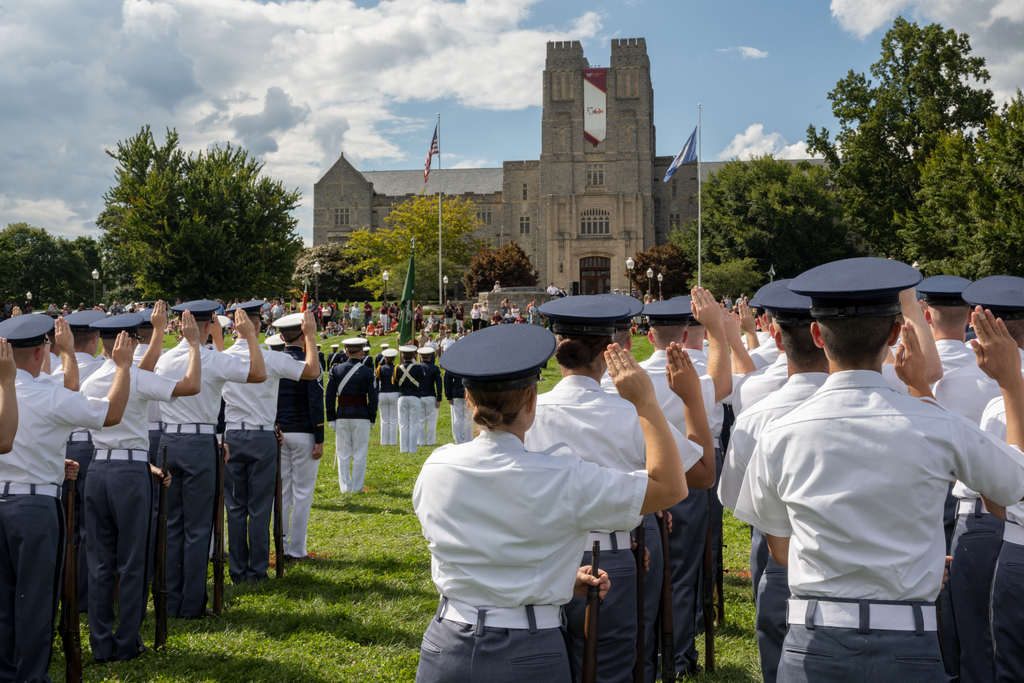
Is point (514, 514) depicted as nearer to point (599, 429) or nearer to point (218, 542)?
point (599, 429)

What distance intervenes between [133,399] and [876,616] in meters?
5.12

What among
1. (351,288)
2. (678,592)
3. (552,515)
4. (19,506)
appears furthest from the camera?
(351,288)

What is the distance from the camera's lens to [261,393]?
24.2ft

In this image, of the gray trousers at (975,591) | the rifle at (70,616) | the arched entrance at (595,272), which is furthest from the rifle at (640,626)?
the arched entrance at (595,272)

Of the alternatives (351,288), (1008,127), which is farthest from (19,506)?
(351,288)

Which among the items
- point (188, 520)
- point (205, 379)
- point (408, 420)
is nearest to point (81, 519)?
point (188, 520)

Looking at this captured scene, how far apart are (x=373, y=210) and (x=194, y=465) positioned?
7972cm

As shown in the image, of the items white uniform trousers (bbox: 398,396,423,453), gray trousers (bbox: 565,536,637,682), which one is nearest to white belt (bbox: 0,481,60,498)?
gray trousers (bbox: 565,536,637,682)

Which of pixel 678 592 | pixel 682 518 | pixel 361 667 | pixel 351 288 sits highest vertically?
pixel 351 288

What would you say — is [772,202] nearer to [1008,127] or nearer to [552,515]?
[1008,127]

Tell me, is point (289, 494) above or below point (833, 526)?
below

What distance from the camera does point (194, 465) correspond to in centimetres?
645

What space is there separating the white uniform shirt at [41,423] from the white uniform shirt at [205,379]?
1895 millimetres

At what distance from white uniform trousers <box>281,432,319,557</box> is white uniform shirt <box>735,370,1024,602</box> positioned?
6.92 meters
